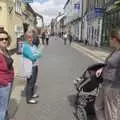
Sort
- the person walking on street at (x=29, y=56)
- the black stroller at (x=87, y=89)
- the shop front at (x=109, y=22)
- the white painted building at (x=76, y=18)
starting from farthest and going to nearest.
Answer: the white painted building at (x=76, y=18)
the shop front at (x=109, y=22)
the person walking on street at (x=29, y=56)
the black stroller at (x=87, y=89)

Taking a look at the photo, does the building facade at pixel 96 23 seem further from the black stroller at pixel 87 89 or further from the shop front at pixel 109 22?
the black stroller at pixel 87 89

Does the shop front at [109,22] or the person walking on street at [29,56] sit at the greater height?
the person walking on street at [29,56]

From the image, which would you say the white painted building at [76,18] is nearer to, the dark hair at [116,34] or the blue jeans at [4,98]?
the blue jeans at [4,98]

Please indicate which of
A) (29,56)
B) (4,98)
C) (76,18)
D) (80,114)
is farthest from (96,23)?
(4,98)

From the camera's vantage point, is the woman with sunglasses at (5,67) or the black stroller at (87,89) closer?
the woman with sunglasses at (5,67)

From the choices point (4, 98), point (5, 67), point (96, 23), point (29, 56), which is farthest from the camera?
point (96, 23)

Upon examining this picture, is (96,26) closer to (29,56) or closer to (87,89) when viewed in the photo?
(29,56)

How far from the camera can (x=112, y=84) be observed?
5836 millimetres

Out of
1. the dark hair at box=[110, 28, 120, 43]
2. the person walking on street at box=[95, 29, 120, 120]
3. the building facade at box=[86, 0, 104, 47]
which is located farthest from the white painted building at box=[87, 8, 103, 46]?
the dark hair at box=[110, 28, 120, 43]

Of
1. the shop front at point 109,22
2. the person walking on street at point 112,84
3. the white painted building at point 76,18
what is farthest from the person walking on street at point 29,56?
the white painted building at point 76,18

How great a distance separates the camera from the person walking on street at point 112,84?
18.8ft

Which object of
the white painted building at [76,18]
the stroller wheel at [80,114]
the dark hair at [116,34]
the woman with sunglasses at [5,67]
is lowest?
the white painted building at [76,18]

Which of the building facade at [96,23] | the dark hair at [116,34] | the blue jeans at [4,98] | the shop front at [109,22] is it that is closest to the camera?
the dark hair at [116,34]

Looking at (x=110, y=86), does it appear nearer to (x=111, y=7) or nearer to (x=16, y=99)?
(x=16, y=99)
